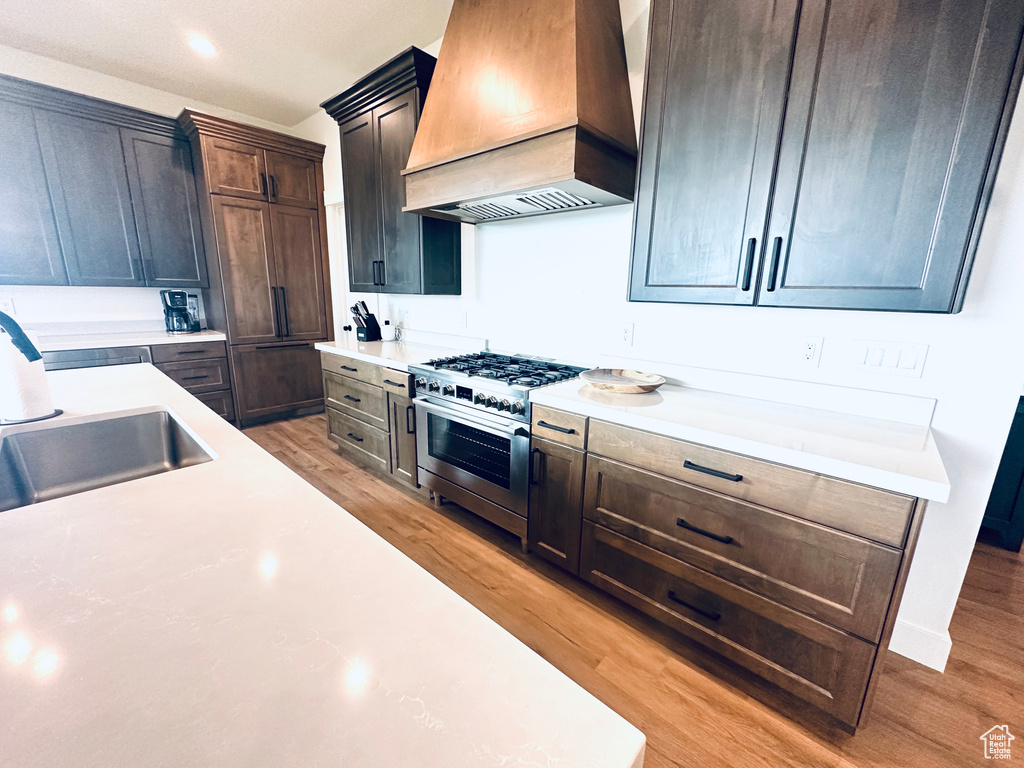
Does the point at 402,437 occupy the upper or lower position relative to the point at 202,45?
lower

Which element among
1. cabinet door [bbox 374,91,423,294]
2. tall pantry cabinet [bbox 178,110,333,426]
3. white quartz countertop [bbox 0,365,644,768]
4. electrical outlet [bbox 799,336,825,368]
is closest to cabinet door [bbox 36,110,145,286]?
tall pantry cabinet [bbox 178,110,333,426]

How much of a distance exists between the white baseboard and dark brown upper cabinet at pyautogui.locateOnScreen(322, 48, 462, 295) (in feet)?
9.38

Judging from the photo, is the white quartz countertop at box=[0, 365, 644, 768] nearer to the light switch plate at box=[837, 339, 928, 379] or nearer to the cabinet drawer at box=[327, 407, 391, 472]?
the light switch plate at box=[837, 339, 928, 379]

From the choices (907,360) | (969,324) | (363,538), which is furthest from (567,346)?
(363,538)

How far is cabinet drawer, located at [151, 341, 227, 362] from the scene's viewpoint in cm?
334

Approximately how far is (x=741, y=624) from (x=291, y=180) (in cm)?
461

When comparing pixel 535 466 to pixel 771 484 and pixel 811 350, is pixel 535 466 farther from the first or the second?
pixel 811 350

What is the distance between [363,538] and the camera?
74 cm

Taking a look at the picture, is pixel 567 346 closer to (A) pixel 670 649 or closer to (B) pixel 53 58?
(A) pixel 670 649

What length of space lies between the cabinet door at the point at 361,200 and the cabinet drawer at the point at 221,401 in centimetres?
164

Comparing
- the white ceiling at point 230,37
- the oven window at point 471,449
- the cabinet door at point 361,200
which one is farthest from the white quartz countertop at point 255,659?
the white ceiling at point 230,37

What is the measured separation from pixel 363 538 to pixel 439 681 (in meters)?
0.33

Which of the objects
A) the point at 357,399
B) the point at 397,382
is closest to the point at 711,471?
the point at 397,382

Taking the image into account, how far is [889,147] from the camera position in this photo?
1.21 meters
